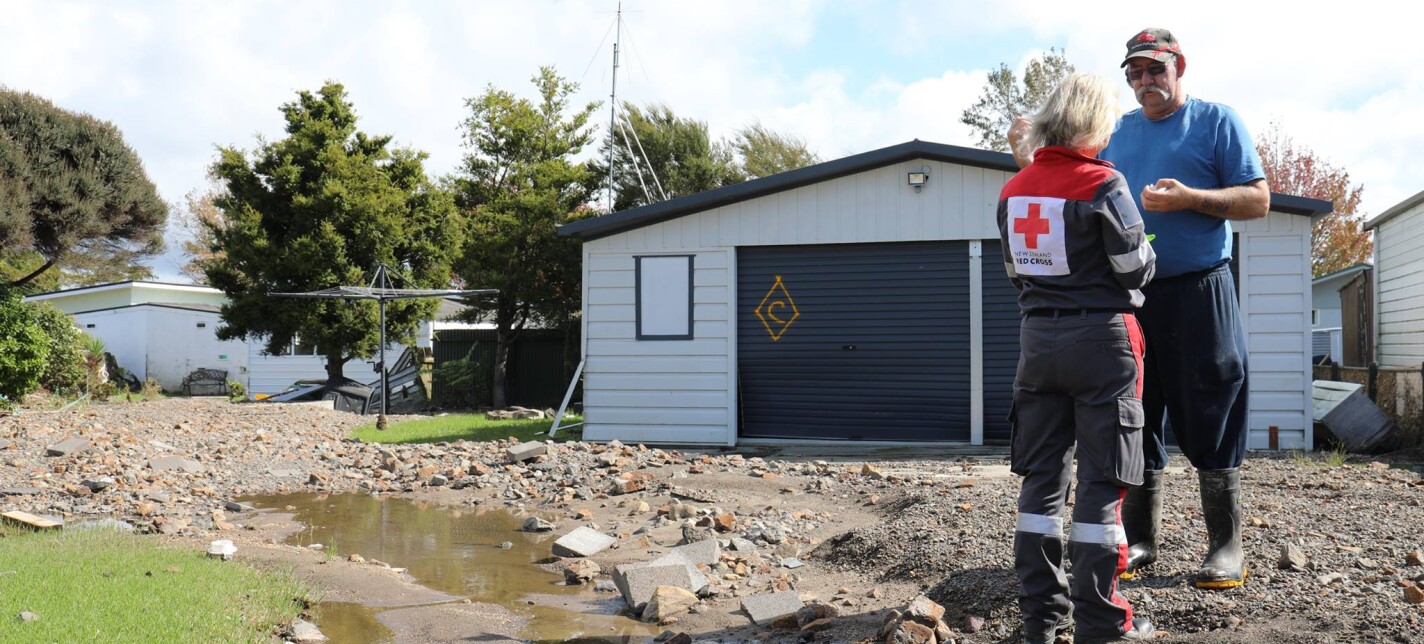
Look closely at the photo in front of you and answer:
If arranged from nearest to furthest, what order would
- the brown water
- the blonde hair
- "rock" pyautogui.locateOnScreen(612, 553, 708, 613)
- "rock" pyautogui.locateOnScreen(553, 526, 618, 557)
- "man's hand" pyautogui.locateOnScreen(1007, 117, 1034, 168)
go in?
the blonde hair → "man's hand" pyautogui.locateOnScreen(1007, 117, 1034, 168) → the brown water → "rock" pyautogui.locateOnScreen(612, 553, 708, 613) → "rock" pyautogui.locateOnScreen(553, 526, 618, 557)

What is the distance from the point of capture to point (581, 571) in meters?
5.41

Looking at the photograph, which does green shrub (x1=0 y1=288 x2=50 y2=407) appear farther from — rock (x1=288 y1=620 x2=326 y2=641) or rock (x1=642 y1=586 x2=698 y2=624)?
rock (x1=642 y1=586 x2=698 y2=624)

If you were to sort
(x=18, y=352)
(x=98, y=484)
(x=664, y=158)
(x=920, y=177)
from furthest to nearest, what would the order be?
1. (x=664, y=158)
2. (x=18, y=352)
3. (x=920, y=177)
4. (x=98, y=484)

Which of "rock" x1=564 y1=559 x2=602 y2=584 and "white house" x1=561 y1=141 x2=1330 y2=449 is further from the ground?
"white house" x1=561 y1=141 x2=1330 y2=449

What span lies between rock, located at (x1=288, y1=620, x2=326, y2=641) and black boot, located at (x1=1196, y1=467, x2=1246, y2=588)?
10.6ft

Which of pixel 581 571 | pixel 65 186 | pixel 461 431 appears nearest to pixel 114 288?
pixel 65 186

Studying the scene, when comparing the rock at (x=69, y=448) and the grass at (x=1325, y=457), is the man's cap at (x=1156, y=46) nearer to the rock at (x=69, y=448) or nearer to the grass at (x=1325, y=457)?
the grass at (x=1325, y=457)

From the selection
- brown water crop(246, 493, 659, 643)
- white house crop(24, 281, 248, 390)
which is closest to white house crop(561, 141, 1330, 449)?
brown water crop(246, 493, 659, 643)

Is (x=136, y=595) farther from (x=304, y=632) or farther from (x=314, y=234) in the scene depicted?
(x=314, y=234)

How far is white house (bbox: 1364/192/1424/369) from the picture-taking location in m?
12.7

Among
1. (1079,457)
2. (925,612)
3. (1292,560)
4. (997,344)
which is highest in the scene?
(997,344)

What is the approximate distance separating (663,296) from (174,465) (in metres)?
5.13

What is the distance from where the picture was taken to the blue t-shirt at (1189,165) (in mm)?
3607

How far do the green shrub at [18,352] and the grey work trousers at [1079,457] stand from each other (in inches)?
691
